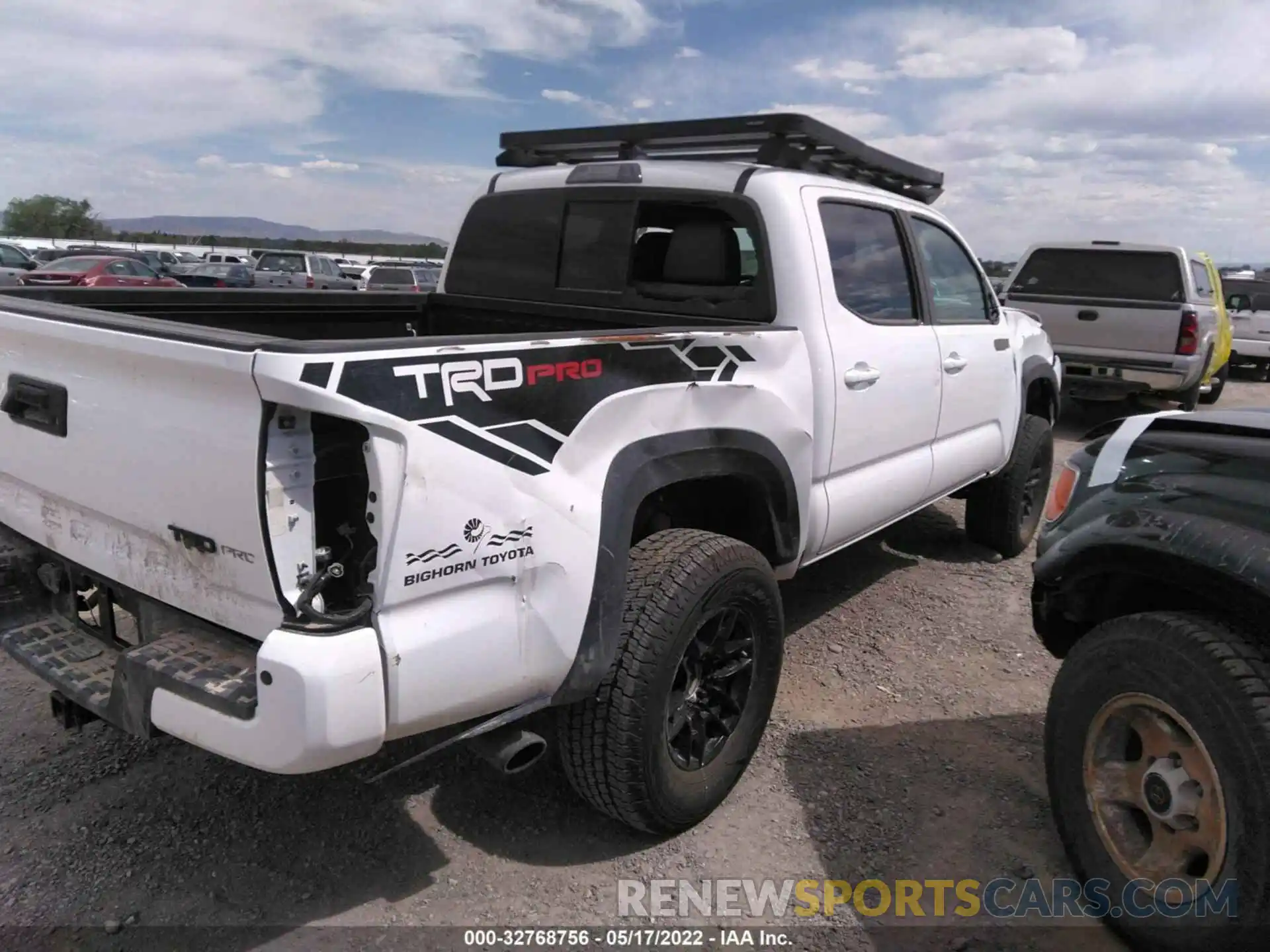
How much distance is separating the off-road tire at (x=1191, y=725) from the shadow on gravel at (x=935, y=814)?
9.9 inches

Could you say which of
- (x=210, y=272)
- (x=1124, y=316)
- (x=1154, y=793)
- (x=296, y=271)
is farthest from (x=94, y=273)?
(x=1154, y=793)

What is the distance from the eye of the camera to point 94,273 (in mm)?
20219

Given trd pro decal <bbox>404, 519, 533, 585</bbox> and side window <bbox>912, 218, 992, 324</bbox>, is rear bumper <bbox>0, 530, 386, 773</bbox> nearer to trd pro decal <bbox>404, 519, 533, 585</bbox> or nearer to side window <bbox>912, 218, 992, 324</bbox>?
trd pro decal <bbox>404, 519, 533, 585</bbox>

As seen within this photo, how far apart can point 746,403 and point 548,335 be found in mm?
864

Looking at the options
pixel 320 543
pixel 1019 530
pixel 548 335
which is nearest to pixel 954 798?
pixel 548 335

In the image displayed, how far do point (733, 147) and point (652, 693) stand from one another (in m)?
2.39

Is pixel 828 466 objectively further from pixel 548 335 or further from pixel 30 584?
pixel 30 584

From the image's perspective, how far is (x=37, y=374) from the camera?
2543mm

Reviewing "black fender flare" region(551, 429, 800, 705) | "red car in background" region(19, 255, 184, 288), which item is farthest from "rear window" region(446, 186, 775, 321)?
"red car in background" region(19, 255, 184, 288)

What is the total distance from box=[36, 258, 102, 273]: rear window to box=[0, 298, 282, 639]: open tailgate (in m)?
20.6

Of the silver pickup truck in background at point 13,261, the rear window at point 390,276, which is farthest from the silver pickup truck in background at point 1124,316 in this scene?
the silver pickup truck in background at point 13,261

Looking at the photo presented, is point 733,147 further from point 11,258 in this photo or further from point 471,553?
point 11,258

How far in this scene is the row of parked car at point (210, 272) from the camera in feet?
65.1

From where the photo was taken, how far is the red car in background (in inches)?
752
